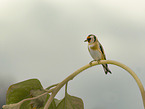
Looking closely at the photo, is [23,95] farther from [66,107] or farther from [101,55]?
[101,55]

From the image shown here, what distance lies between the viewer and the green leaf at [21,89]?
40 centimetres

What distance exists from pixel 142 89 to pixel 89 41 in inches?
9.9

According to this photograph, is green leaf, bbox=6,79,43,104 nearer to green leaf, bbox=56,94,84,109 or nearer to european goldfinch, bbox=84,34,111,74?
green leaf, bbox=56,94,84,109

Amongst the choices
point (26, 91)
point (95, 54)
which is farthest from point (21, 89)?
point (95, 54)

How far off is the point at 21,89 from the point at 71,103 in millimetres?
107

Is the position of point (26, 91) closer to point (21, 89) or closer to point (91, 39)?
point (21, 89)

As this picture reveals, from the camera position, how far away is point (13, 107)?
1.18ft

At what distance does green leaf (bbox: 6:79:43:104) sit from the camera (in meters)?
0.40

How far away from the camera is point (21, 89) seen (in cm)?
41

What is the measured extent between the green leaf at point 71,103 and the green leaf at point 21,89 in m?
0.07

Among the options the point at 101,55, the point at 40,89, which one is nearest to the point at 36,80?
the point at 40,89

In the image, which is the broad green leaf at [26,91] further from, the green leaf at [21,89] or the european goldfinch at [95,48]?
the european goldfinch at [95,48]

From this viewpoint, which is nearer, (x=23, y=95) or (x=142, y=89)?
(x=142, y=89)

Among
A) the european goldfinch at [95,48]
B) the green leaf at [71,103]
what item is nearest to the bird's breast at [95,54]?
the european goldfinch at [95,48]
